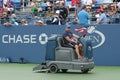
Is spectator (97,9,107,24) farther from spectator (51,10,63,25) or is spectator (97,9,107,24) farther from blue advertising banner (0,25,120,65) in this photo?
spectator (51,10,63,25)

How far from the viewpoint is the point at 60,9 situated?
21984 millimetres

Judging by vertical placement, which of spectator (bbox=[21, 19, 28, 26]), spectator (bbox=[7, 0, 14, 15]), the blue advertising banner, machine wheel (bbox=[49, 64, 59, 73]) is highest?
spectator (bbox=[7, 0, 14, 15])

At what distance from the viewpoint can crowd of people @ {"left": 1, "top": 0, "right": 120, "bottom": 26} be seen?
1959cm

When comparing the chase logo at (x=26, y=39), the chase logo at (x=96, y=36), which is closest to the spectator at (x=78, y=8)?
the chase logo at (x=26, y=39)

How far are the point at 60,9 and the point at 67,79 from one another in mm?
8742

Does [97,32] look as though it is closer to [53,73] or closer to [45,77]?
[53,73]

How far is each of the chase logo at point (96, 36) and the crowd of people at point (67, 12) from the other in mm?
427

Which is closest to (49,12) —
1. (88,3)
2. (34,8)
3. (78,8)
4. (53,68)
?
(34,8)

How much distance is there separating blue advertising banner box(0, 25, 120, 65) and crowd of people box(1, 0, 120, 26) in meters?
0.42

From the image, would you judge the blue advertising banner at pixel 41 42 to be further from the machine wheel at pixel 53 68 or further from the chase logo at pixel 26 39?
the machine wheel at pixel 53 68

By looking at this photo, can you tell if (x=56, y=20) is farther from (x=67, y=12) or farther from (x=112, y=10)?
(x=112, y=10)

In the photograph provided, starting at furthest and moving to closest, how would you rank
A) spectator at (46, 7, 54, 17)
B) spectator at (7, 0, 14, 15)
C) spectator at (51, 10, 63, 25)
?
1. spectator at (7, 0, 14, 15)
2. spectator at (46, 7, 54, 17)
3. spectator at (51, 10, 63, 25)

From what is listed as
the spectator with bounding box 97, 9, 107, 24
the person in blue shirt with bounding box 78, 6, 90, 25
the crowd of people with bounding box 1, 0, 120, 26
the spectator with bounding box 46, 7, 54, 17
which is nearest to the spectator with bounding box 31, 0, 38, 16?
the crowd of people with bounding box 1, 0, 120, 26

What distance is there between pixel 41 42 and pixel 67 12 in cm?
211
